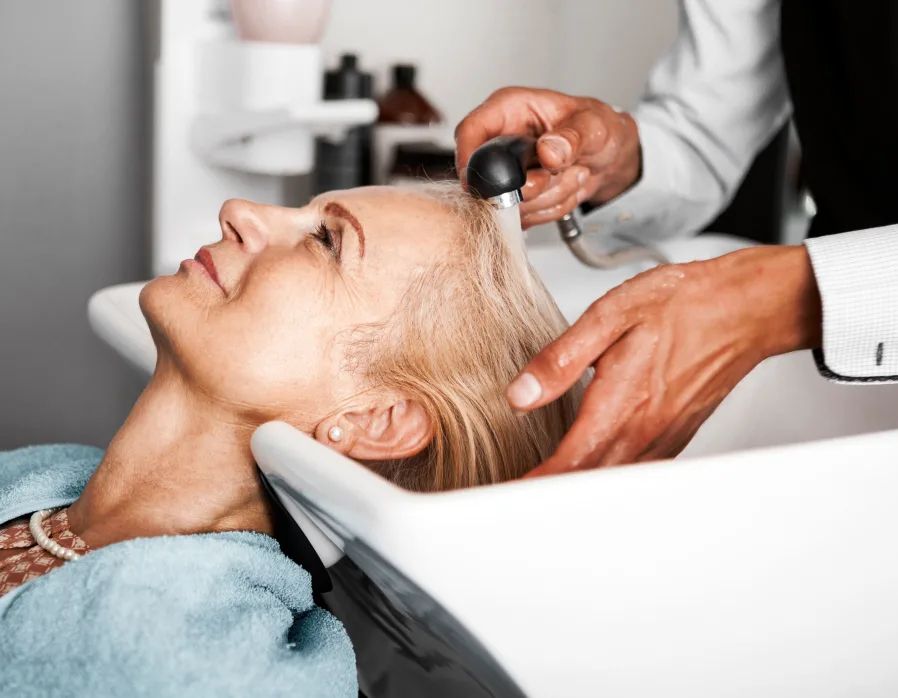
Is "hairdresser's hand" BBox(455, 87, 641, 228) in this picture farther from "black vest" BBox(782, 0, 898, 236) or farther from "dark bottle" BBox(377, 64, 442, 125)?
"dark bottle" BBox(377, 64, 442, 125)

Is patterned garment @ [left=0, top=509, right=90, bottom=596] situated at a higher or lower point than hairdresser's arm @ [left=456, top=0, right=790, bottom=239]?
lower

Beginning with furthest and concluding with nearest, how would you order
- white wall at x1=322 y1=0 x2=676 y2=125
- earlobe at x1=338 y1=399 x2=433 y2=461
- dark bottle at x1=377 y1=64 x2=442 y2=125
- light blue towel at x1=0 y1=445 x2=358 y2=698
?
white wall at x1=322 y1=0 x2=676 y2=125
dark bottle at x1=377 y1=64 x2=442 y2=125
earlobe at x1=338 y1=399 x2=433 y2=461
light blue towel at x1=0 y1=445 x2=358 y2=698

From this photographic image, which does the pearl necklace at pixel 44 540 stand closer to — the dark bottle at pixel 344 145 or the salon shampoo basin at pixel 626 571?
the salon shampoo basin at pixel 626 571

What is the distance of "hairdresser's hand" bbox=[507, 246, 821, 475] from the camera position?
32.9 inches

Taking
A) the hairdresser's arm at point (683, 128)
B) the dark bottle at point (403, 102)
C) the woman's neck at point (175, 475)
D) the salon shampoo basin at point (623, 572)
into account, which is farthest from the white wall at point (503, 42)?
Answer: the salon shampoo basin at point (623, 572)

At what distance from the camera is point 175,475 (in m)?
1.06

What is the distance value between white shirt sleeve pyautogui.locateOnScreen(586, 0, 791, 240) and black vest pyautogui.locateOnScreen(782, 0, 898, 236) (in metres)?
0.09

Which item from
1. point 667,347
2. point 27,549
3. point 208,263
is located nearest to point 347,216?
point 208,263

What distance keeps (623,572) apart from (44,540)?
0.65 metres

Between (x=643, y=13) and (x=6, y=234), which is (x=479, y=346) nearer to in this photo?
(x=6, y=234)

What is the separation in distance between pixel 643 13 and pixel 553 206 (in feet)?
3.43

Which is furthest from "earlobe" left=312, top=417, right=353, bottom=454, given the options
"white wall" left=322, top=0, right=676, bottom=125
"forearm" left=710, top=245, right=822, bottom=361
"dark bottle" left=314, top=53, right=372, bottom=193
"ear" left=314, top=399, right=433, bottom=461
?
"white wall" left=322, top=0, right=676, bottom=125

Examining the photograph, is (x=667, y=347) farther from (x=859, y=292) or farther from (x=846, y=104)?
(x=846, y=104)

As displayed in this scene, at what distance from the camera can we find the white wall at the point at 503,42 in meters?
2.08
